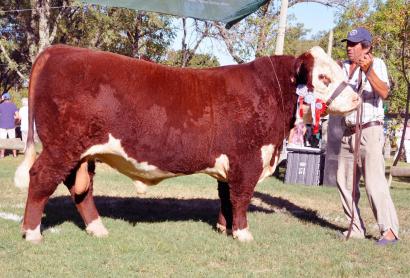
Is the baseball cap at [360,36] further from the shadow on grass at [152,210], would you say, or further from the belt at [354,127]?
the shadow on grass at [152,210]

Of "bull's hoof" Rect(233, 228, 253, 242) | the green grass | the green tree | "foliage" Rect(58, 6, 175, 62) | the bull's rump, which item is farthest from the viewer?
"foliage" Rect(58, 6, 175, 62)

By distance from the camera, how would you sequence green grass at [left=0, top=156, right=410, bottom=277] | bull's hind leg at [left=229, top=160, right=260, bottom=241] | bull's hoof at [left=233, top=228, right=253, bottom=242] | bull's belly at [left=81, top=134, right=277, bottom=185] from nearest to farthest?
green grass at [left=0, top=156, right=410, bottom=277]
bull's belly at [left=81, top=134, right=277, bottom=185]
bull's hind leg at [left=229, top=160, right=260, bottom=241]
bull's hoof at [left=233, top=228, right=253, bottom=242]

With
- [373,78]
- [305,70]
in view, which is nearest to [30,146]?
[305,70]

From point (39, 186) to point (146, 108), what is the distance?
126 centimetres

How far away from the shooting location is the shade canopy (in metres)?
7.65

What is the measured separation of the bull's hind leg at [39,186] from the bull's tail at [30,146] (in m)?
0.18

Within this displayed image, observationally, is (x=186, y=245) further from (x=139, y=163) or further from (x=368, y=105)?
(x=368, y=105)

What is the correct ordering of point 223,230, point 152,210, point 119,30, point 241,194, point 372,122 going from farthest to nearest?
point 119,30, point 152,210, point 223,230, point 372,122, point 241,194

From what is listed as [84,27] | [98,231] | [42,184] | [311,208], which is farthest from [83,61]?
[84,27]

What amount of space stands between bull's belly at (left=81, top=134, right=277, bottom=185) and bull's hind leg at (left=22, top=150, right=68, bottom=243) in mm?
304

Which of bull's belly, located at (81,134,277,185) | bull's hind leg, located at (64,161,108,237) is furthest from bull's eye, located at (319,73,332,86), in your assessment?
bull's hind leg, located at (64,161,108,237)

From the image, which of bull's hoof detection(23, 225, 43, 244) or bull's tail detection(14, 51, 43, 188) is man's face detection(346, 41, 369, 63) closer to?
bull's tail detection(14, 51, 43, 188)

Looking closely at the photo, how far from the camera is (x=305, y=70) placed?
207 inches

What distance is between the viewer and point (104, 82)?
15.8ft
